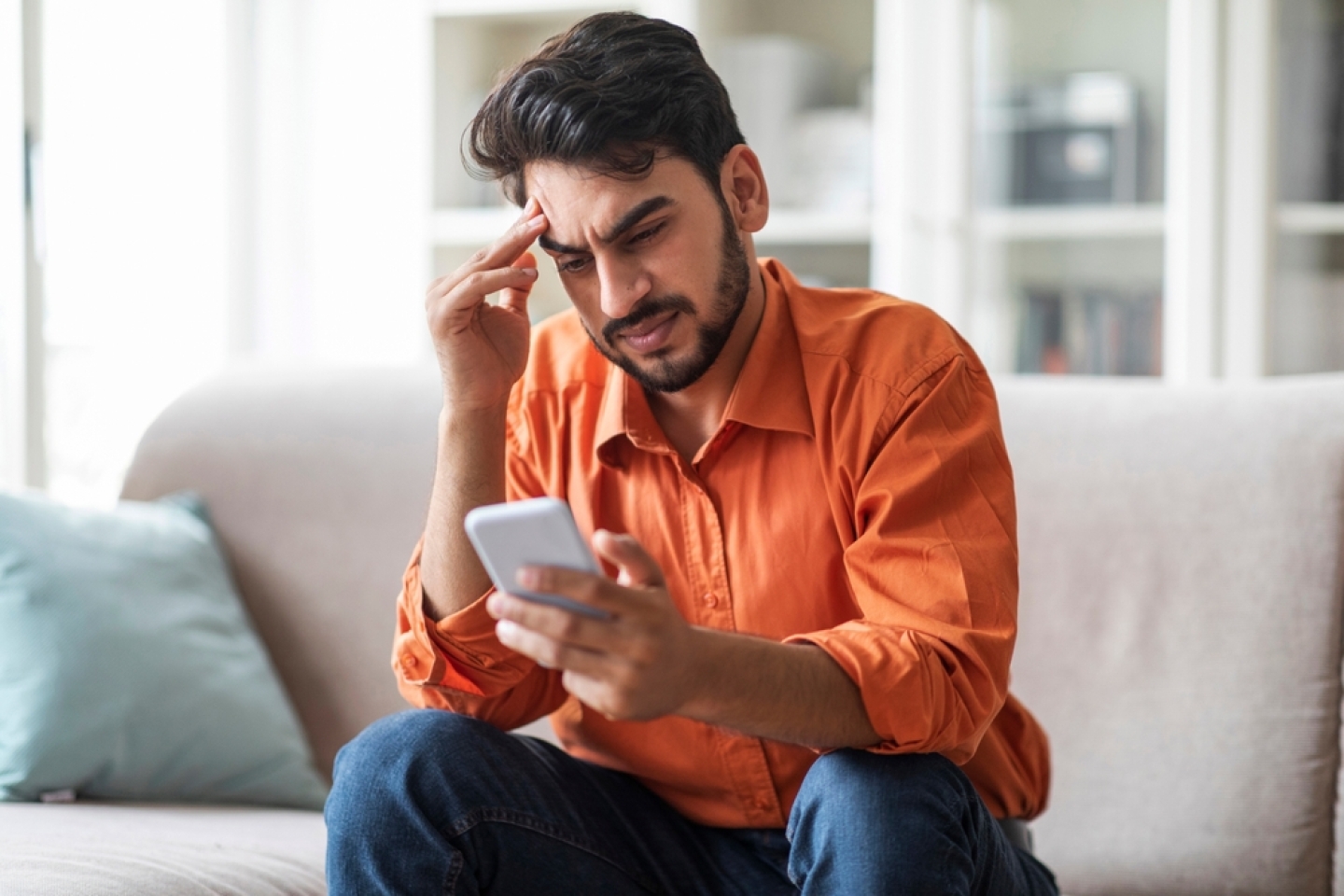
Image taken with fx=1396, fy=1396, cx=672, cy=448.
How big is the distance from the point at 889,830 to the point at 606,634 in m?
0.26

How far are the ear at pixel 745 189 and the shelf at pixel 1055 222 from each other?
58.1 inches

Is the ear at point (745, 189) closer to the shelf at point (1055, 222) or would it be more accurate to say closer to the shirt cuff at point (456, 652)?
the shirt cuff at point (456, 652)

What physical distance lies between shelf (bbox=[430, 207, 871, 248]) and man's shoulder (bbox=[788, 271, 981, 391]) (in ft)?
4.52

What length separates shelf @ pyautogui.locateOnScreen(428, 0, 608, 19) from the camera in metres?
2.79

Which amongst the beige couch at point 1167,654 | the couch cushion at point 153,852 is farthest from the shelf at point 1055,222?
the couch cushion at point 153,852

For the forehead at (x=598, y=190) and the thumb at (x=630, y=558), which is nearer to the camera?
the thumb at (x=630, y=558)

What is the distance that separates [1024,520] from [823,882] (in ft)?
2.20

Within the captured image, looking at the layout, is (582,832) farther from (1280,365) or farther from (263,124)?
(263,124)

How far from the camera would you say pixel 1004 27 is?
265 cm

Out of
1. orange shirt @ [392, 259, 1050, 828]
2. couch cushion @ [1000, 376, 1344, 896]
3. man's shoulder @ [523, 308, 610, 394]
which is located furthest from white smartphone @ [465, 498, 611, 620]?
couch cushion @ [1000, 376, 1344, 896]

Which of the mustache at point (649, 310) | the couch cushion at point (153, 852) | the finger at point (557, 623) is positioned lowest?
the couch cushion at point (153, 852)

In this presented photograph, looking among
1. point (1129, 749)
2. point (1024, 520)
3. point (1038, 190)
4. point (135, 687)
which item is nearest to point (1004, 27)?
point (1038, 190)

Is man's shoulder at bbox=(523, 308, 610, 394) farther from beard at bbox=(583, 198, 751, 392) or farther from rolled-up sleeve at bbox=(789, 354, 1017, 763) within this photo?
rolled-up sleeve at bbox=(789, 354, 1017, 763)

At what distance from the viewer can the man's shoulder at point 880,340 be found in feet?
3.90
